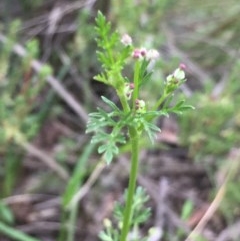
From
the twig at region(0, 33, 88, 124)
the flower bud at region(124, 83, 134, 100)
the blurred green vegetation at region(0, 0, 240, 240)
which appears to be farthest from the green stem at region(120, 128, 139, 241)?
the twig at region(0, 33, 88, 124)

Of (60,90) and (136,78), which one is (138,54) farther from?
(60,90)

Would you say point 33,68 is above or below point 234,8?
above

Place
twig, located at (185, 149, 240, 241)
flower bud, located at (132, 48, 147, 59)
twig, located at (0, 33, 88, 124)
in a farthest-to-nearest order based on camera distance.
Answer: twig, located at (0, 33, 88, 124) → twig, located at (185, 149, 240, 241) → flower bud, located at (132, 48, 147, 59)

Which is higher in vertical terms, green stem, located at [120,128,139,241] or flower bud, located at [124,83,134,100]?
flower bud, located at [124,83,134,100]

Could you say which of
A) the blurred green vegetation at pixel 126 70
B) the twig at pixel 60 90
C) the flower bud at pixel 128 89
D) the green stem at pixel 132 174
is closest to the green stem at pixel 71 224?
the blurred green vegetation at pixel 126 70

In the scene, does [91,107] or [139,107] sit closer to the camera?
[139,107]

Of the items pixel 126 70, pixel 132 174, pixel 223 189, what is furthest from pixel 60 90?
pixel 132 174

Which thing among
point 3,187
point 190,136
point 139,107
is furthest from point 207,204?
point 139,107

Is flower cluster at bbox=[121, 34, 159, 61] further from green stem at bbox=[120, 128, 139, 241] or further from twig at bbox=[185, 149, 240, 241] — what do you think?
twig at bbox=[185, 149, 240, 241]

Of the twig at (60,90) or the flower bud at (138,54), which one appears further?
the twig at (60,90)

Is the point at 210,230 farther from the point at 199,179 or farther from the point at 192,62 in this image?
the point at 192,62

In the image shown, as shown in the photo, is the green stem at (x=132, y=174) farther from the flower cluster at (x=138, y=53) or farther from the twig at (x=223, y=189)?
the twig at (x=223, y=189)
